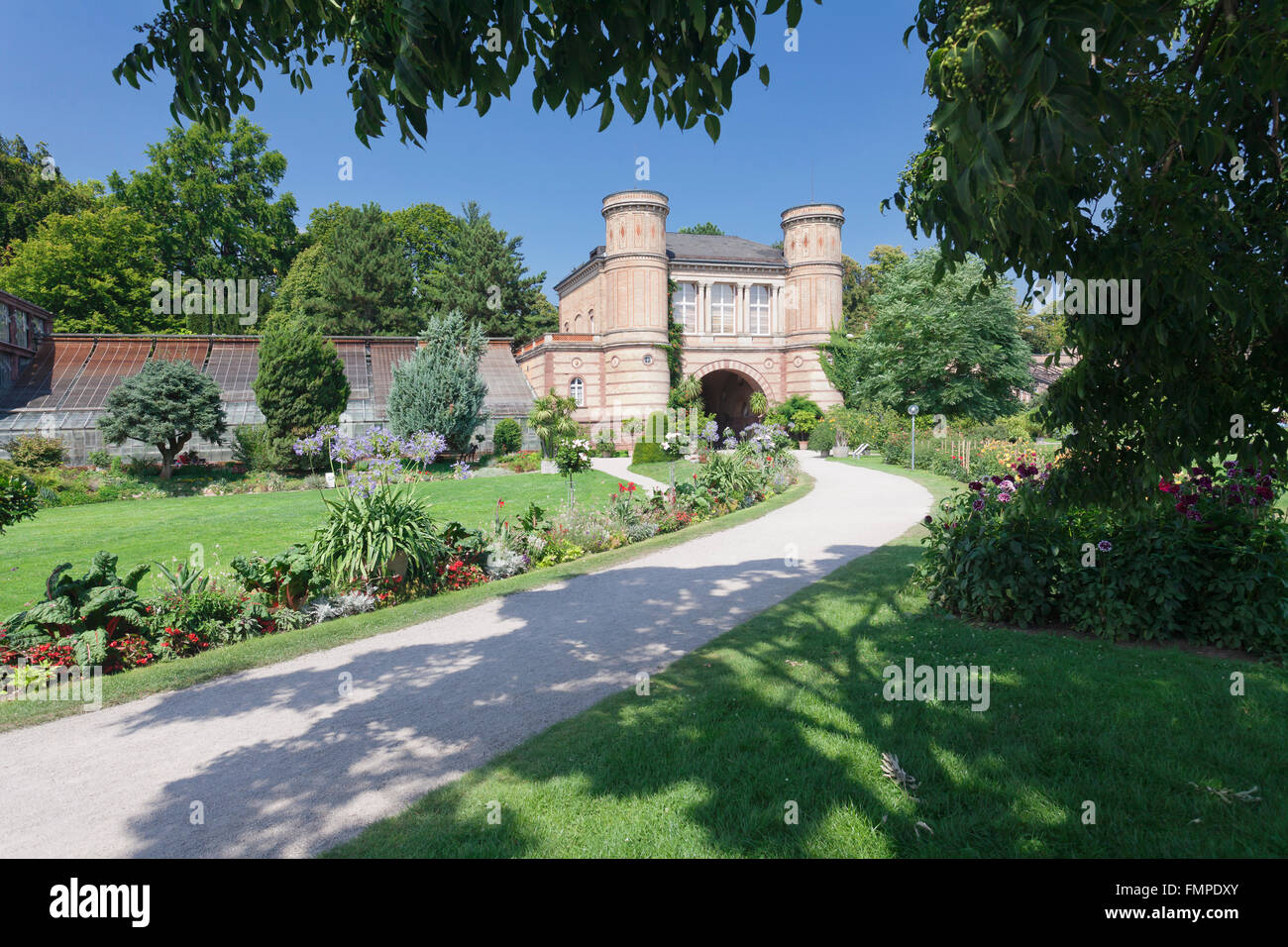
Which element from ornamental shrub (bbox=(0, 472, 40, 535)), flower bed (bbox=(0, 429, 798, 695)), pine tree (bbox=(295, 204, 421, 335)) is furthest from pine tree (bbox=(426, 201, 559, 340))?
ornamental shrub (bbox=(0, 472, 40, 535))

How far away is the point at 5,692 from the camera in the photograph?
596 centimetres

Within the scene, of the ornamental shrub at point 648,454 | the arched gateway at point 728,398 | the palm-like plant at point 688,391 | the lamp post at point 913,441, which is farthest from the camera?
the arched gateway at point 728,398

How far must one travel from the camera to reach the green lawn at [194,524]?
11.1m

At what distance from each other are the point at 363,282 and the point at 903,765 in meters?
50.2

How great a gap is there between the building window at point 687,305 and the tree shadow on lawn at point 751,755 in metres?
38.0

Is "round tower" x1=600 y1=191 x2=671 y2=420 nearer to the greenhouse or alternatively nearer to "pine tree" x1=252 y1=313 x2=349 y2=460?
the greenhouse

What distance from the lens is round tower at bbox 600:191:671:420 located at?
3928 centimetres

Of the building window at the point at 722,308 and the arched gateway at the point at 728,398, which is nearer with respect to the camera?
the building window at the point at 722,308

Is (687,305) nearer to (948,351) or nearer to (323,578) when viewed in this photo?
(948,351)

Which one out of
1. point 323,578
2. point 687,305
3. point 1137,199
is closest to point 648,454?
point 687,305

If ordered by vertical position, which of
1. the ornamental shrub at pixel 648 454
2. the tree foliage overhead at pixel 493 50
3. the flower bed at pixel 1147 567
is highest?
the tree foliage overhead at pixel 493 50

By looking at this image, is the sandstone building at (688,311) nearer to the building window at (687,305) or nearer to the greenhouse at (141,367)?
the building window at (687,305)

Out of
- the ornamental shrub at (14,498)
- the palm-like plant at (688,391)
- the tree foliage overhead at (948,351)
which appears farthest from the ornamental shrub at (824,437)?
the ornamental shrub at (14,498)
